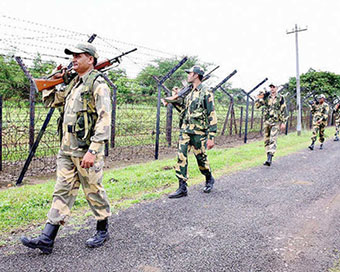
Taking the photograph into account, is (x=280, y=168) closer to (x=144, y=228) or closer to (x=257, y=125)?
(x=144, y=228)

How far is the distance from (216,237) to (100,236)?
4.01 ft

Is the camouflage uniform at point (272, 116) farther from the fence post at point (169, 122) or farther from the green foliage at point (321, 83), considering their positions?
the green foliage at point (321, 83)

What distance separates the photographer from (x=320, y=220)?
13.1 feet

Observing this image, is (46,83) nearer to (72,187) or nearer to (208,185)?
(72,187)

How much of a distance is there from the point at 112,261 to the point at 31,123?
430 centimetres

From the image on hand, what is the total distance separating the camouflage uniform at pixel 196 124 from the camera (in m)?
4.85

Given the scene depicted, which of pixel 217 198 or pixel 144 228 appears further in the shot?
pixel 217 198

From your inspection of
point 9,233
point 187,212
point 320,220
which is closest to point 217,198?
point 187,212

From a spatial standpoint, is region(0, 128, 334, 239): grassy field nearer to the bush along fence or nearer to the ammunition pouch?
the bush along fence

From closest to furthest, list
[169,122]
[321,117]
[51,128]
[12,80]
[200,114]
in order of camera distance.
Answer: [200,114], [12,80], [51,128], [169,122], [321,117]

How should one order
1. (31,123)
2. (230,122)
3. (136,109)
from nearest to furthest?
1. (31,123)
2. (136,109)
3. (230,122)

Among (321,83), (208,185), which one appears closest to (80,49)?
(208,185)

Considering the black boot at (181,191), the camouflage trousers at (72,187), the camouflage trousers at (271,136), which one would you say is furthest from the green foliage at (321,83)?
the camouflage trousers at (72,187)

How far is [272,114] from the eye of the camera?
25.5 ft
